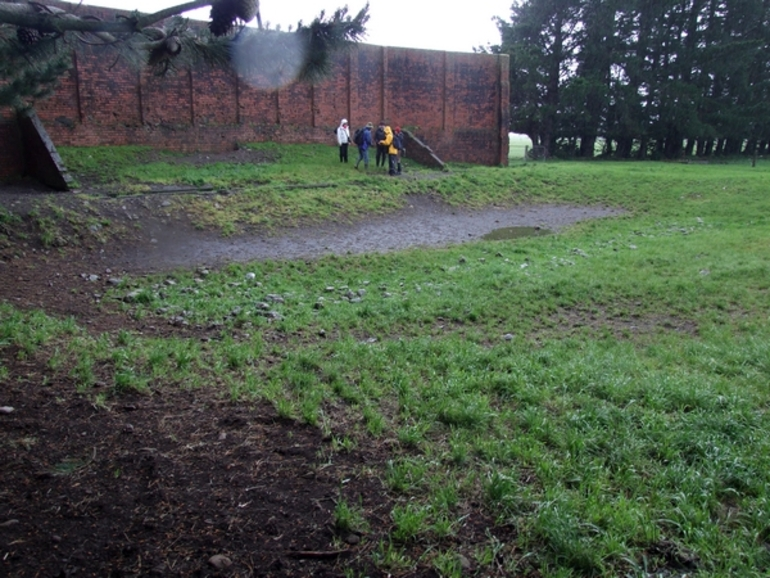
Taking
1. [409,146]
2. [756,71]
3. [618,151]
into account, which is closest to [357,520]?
[409,146]

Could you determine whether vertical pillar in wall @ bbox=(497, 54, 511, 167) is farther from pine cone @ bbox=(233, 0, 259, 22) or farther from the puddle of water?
pine cone @ bbox=(233, 0, 259, 22)

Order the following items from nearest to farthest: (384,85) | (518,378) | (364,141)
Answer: (518,378)
(364,141)
(384,85)

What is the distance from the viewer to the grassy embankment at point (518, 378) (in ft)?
9.85

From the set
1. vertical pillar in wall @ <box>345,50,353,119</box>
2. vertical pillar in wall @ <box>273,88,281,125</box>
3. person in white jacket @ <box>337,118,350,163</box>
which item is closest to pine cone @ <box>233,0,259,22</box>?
person in white jacket @ <box>337,118,350,163</box>

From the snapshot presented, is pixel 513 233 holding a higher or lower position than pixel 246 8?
lower

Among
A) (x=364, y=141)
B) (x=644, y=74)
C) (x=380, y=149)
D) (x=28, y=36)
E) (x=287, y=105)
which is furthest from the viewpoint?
(x=644, y=74)

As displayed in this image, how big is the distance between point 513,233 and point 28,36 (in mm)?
11400

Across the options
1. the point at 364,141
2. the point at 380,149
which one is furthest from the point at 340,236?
the point at 380,149

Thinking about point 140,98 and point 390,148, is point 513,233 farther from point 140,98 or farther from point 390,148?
point 140,98

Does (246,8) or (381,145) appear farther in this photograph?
(381,145)

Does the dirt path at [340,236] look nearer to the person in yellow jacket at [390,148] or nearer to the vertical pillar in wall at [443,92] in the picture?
the person in yellow jacket at [390,148]

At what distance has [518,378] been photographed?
16.2 feet

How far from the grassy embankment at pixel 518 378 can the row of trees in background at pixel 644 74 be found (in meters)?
30.9

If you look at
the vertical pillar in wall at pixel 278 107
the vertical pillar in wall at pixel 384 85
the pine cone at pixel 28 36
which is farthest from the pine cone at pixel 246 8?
the vertical pillar in wall at pixel 384 85
